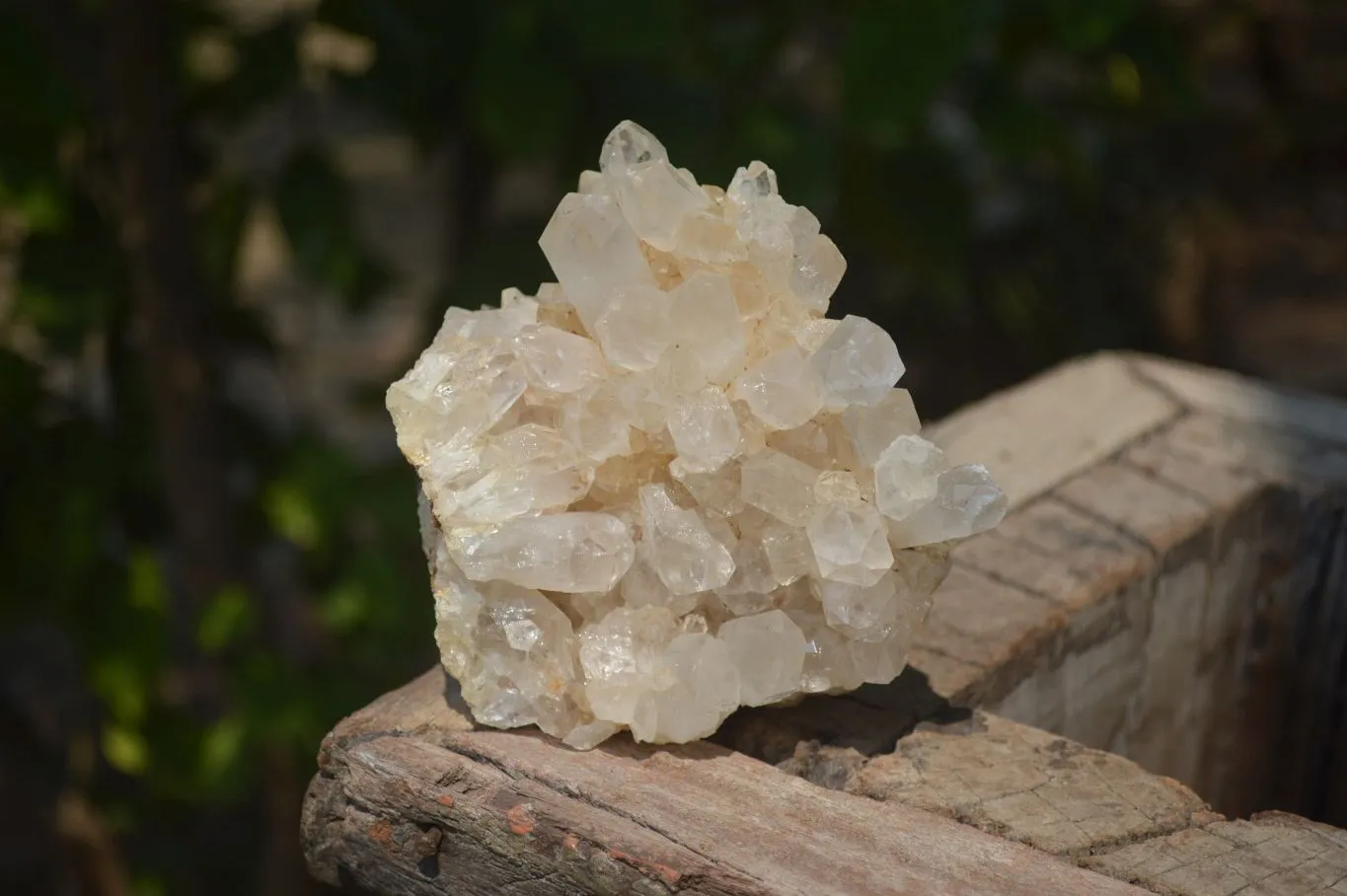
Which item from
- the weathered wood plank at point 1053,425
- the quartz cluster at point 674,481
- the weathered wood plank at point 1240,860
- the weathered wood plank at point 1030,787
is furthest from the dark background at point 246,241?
the weathered wood plank at point 1240,860

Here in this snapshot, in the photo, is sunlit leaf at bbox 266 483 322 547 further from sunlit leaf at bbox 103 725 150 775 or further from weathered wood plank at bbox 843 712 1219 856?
weathered wood plank at bbox 843 712 1219 856

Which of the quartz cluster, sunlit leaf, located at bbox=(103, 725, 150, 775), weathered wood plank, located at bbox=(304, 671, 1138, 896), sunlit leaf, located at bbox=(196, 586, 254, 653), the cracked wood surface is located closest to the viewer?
weathered wood plank, located at bbox=(304, 671, 1138, 896)

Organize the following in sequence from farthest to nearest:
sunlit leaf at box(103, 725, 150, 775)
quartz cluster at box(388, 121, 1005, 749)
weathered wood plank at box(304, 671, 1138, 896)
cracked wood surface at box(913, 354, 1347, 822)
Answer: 1. sunlit leaf at box(103, 725, 150, 775)
2. cracked wood surface at box(913, 354, 1347, 822)
3. quartz cluster at box(388, 121, 1005, 749)
4. weathered wood plank at box(304, 671, 1138, 896)

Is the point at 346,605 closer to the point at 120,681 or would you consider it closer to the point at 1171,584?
the point at 120,681

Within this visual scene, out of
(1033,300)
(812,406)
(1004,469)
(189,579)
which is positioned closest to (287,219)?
(189,579)

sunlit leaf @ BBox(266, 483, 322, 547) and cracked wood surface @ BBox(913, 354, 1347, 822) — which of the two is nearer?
cracked wood surface @ BBox(913, 354, 1347, 822)

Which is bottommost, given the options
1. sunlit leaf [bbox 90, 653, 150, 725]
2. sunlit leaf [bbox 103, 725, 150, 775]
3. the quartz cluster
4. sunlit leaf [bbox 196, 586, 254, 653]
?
sunlit leaf [bbox 103, 725, 150, 775]

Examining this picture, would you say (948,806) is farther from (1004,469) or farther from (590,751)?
(1004,469)

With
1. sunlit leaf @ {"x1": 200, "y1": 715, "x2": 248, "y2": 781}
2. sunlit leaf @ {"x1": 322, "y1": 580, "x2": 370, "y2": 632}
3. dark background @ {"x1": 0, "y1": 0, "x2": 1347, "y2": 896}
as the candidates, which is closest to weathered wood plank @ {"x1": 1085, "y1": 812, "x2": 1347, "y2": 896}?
dark background @ {"x1": 0, "y1": 0, "x2": 1347, "y2": 896}
